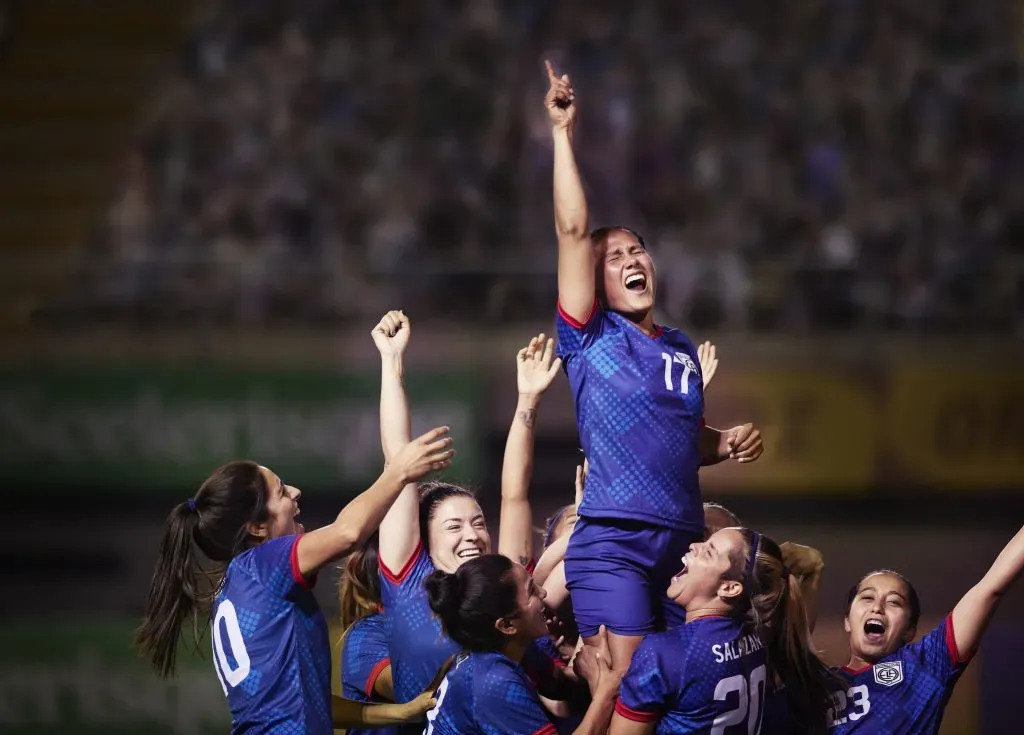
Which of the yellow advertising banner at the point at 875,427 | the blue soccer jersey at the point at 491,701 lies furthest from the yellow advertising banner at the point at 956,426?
the blue soccer jersey at the point at 491,701

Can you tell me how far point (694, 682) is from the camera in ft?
11.1

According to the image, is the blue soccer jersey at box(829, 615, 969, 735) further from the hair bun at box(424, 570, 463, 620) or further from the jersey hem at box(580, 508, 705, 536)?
the hair bun at box(424, 570, 463, 620)

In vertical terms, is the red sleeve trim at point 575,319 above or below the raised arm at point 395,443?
above

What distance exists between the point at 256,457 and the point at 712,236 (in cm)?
257

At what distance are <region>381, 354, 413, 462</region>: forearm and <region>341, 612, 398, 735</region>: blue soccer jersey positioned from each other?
56 cm

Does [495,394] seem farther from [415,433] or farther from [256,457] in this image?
[256,457]

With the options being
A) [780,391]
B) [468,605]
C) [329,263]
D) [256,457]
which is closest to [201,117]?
[329,263]

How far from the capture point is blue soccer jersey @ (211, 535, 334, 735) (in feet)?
11.4

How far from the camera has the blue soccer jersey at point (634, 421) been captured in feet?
12.0

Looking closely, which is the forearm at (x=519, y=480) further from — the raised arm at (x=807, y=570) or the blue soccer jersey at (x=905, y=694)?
the blue soccer jersey at (x=905, y=694)

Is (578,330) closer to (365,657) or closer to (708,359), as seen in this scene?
(708,359)

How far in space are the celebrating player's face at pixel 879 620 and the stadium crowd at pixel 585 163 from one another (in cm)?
327

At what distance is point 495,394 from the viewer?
705 centimetres

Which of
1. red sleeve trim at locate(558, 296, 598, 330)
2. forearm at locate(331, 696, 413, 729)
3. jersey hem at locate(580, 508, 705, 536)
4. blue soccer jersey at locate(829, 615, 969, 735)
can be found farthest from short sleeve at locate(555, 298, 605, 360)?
blue soccer jersey at locate(829, 615, 969, 735)
